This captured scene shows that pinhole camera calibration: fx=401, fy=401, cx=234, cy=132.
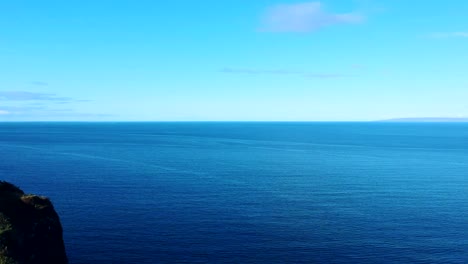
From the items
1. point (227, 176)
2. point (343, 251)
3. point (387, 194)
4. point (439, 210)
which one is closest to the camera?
point (343, 251)

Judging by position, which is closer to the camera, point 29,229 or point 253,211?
point 29,229

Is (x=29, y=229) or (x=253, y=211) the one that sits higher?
(x=29, y=229)

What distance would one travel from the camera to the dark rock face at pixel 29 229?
4322 centimetres

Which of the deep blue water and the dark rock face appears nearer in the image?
the dark rock face

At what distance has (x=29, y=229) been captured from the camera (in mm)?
47062

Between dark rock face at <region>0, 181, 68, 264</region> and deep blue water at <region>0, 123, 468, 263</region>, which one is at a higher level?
dark rock face at <region>0, 181, 68, 264</region>

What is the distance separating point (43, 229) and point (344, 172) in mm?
101979

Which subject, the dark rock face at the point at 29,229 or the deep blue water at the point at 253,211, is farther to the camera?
the deep blue water at the point at 253,211

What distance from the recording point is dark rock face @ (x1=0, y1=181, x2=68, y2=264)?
142 feet

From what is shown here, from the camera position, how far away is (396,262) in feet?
189

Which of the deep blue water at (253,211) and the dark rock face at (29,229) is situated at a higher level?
the dark rock face at (29,229)

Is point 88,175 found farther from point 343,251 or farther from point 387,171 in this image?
point 387,171

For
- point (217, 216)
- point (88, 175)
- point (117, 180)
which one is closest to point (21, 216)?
point (217, 216)

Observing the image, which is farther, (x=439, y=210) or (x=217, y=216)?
(x=439, y=210)
